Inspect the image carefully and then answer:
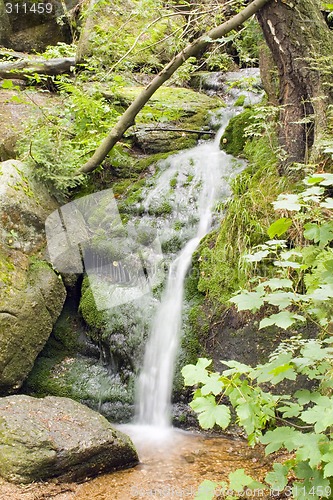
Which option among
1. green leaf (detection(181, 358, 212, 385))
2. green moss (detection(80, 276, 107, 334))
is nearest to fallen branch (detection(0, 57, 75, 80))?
green moss (detection(80, 276, 107, 334))

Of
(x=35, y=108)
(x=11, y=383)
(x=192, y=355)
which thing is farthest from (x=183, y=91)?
(x=11, y=383)

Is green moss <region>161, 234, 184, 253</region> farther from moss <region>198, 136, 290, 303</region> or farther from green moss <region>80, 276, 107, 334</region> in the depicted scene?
green moss <region>80, 276, 107, 334</region>

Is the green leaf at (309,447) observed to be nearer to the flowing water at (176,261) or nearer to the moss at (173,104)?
the flowing water at (176,261)

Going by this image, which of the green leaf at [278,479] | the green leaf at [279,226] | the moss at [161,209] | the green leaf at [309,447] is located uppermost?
the green leaf at [279,226]

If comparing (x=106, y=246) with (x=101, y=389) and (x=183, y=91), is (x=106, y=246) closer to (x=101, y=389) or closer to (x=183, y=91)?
(x=101, y=389)

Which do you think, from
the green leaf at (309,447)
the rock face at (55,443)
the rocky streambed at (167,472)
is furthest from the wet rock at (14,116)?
the green leaf at (309,447)

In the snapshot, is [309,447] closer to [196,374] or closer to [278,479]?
[278,479]

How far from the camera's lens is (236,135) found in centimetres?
666

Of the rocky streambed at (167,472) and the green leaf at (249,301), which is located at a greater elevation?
the green leaf at (249,301)

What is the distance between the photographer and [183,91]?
873 centimetres

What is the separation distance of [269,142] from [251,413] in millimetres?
4148

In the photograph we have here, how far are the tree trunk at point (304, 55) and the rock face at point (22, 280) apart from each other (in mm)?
3132

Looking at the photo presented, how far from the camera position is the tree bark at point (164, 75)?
4.86 m

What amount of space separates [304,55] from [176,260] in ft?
8.53
